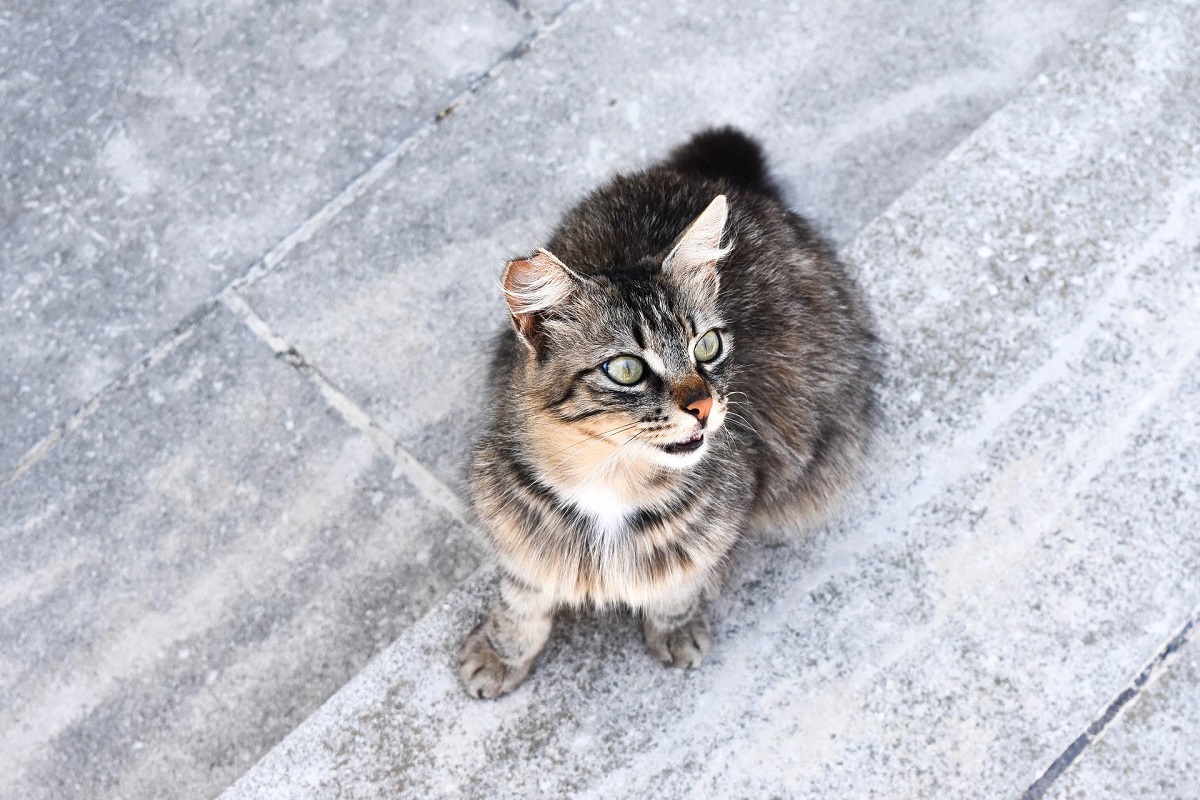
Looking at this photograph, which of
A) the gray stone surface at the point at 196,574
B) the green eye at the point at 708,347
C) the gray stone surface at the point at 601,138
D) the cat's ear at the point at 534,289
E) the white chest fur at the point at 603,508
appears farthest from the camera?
the gray stone surface at the point at 601,138

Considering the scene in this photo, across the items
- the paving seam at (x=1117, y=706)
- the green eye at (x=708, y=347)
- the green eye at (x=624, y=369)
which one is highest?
the green eye at (x=624, y=369)

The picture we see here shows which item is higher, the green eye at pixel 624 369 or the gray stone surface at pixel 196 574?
the green eye at pixel 624 369

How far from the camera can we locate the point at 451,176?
3.39 m

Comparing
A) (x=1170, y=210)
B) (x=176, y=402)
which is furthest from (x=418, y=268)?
(x=1170, y=210)

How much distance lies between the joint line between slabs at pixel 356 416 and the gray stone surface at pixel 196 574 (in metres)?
0.03

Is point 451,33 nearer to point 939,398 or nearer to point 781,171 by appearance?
point 781,171

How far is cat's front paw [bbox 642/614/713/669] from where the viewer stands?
8.43 ft

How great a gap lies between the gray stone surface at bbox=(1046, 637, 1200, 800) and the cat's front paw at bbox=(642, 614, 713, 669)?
3.16 ft

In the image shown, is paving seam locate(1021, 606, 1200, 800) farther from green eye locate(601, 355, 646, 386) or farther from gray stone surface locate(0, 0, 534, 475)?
gray stone surface locate(0, 0, 534, 475)

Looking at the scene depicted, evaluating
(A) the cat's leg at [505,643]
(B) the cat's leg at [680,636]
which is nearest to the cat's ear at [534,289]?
(A) the cat's leg at [505,643]

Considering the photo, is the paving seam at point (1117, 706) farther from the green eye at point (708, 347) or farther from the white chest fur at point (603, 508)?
the green eye at point (708, 347)

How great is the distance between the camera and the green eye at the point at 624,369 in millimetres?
1970

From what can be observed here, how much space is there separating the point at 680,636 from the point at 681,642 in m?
0.02

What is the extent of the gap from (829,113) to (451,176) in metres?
1.37
